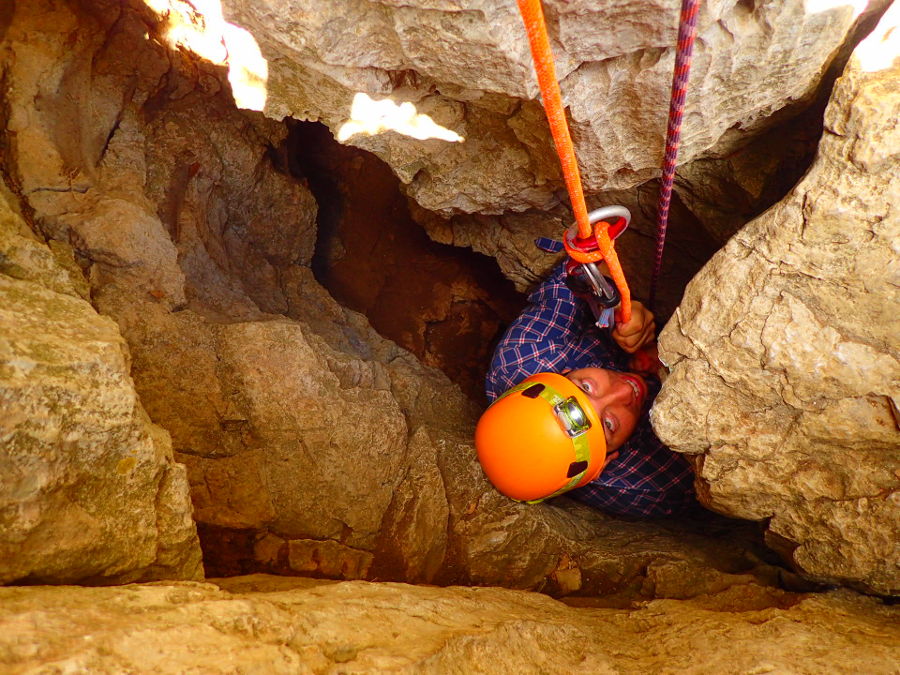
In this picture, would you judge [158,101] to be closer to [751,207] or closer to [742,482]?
[751,207]

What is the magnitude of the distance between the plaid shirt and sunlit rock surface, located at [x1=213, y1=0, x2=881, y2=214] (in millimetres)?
1103

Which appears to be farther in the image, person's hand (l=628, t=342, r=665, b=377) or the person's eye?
person's hand (l=628, t=342, r=665, b=377)

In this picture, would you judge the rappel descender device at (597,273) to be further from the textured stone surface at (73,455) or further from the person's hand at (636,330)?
the textured stone surface at (73,455)

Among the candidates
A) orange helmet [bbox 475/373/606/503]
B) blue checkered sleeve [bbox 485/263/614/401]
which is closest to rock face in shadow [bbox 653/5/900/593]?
orange helmet [bbox 475/373/606/503]

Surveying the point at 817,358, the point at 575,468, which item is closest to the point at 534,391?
the point at 575,468

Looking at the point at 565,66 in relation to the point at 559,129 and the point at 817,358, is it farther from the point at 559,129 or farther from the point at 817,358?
the point at 817,358

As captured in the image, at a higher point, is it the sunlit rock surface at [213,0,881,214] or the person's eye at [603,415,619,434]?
the sunlit rock surface at [213,0,881,214]

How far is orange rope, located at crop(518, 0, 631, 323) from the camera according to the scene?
5.15 feet

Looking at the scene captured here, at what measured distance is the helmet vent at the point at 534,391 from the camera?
3109 millimetres

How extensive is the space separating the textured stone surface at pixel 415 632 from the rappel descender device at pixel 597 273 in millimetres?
1339

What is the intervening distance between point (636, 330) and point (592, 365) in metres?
0.59

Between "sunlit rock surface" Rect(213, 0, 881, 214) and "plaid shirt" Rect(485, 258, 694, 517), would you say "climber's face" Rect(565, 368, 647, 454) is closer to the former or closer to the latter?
"plaid shirt" Rect(485, 258, 694, 517)

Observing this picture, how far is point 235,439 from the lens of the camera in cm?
271

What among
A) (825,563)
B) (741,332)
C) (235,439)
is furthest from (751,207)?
(235,439)
